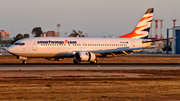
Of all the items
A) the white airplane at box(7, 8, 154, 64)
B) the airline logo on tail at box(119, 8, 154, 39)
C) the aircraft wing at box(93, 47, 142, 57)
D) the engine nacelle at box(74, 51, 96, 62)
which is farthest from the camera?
the airline logo on tail at box(119, 8, 154, 39)

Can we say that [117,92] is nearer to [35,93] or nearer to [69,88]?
[69,88]

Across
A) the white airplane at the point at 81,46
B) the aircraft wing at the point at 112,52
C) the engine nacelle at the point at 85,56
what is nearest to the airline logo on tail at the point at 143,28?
the white airplane at the point at 81,46

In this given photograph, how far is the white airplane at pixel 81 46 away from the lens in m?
42.6

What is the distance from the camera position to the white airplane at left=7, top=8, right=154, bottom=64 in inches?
1676

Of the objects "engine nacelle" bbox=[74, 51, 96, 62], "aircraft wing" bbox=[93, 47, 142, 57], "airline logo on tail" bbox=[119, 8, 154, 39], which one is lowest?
"engine nacelle" bbox=[74, 51, 96, 62]

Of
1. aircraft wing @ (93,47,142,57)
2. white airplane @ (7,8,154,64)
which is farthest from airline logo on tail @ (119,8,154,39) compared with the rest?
aircraft wing @ (93,47,142,57)

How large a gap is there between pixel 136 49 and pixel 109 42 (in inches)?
199

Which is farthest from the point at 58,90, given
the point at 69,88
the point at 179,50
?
the point at 179,50

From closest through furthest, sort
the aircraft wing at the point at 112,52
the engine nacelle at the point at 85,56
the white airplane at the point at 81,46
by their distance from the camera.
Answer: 1. the white airplane at the point at 81,46
2. the engine nacelle at the point at 85,56
3. the aircraft wing at the point at 112,52

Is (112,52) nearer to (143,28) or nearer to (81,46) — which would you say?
(81,46)

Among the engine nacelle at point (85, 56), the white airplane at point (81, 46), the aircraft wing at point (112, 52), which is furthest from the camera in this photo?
the aircraft wing at point (112, 52)

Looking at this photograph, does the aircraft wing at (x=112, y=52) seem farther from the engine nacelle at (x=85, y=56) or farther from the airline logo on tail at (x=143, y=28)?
the airline logo on tail at (x=143, y=28)

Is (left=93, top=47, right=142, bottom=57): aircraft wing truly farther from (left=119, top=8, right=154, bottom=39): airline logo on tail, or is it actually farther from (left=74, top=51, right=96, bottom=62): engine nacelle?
(left=119, top=8, right=154, bottom=39): airline logo on tail

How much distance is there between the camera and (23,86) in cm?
1911
